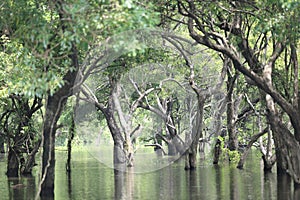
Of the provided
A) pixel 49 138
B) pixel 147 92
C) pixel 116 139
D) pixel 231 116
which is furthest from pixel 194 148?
pixel 49 138

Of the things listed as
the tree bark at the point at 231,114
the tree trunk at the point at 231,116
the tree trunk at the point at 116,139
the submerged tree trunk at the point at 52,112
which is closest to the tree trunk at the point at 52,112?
the submerged tree trunk at the point at 52,112

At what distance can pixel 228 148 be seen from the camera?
33.7 m

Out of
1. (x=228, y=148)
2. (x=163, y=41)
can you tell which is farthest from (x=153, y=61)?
(x=228, y=148)

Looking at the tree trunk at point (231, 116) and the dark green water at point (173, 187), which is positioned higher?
the tree trunk at point (231, 116)

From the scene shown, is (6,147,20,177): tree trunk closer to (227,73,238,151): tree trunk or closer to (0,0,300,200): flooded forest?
(0,0,300,200): flooded forest

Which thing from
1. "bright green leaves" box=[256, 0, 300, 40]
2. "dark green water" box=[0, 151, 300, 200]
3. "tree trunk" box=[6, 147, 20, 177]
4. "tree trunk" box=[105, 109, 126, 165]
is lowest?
"dark green water" box=[0, 151, 300, 200]

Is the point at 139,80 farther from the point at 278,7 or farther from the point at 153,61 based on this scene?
the point at 278,7

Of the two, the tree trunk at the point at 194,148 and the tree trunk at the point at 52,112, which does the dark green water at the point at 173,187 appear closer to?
the tree trunk at the point at 194,148

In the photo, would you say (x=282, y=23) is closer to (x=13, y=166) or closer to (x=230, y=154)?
(x=13, y=166)

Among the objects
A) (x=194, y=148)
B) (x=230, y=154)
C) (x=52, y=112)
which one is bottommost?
(x=230, y=154)

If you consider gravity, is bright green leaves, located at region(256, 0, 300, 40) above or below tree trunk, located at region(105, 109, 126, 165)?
above

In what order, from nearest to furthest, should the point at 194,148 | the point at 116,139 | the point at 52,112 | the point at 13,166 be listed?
the point at 52,112 < the point at 13,166 < the point at 194,148 < the point at 116,139

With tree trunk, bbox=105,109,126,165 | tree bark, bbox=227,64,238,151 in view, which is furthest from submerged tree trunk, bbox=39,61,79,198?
tree trunk, bbox=105,109,126,165

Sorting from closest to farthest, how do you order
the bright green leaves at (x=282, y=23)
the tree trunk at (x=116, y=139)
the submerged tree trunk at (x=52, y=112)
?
the bright green leaves at (x=282, y=23), the submerged tree trunk at (x=52, y=112), the tree trunk at (x=116, y=139)
